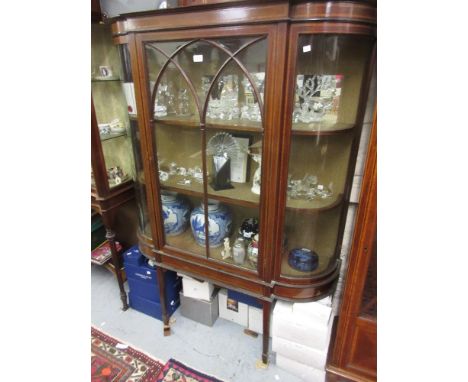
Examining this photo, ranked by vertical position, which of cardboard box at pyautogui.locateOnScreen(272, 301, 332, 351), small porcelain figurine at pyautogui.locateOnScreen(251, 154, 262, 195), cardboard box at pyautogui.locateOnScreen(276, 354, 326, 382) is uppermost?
small porcelain figurine at pyautogui.locateOnScreen(251, 154, 262, 195)

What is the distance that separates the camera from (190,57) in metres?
1.00

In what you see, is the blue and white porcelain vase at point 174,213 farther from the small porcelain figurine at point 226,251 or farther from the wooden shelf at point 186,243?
the small porcelain figurine at point 226,251

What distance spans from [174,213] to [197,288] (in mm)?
486

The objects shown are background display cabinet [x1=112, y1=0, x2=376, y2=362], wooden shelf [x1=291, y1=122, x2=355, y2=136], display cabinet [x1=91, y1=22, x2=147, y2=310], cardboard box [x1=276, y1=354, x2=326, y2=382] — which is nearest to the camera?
background display cabinet [x1=112, y1=0, x2=376, y2=362]

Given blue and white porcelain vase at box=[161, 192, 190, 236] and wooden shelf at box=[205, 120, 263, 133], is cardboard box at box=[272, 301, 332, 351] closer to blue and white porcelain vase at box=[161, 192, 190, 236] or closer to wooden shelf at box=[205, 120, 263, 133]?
blue and white porcelain vase at box=[161, 192, 190, 236]

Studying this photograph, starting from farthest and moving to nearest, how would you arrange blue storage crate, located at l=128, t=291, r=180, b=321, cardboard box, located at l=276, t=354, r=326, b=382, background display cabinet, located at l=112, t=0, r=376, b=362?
blue storage crate, located at l=128, t=291, r=180, b=321
cardboard box, located at l=276, t=354, r=326, b=382
background display cabinet, located at l=112, t=0, r=376, b=362

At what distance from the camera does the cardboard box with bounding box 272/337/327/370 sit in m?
1.22

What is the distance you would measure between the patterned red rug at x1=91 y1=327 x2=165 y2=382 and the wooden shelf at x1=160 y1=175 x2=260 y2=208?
913 millimetres

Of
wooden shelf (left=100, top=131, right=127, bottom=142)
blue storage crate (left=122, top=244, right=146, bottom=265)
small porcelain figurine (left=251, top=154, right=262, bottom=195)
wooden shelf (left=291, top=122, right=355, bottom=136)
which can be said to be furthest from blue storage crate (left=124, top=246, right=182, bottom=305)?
wooden shelf (left=291, top=122, right=355, bottom=136)

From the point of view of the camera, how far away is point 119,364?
1407 mm

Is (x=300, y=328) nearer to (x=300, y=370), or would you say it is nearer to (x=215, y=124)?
(x=300, y=370)

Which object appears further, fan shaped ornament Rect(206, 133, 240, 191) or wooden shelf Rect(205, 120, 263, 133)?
fan shaped ornament Rect(206, 133, 240, 191)

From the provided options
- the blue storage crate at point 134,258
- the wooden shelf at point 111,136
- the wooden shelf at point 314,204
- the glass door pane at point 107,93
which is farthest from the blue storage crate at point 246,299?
the wooden shelf at point 111,136

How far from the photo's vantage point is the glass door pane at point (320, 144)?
2.92 feet
